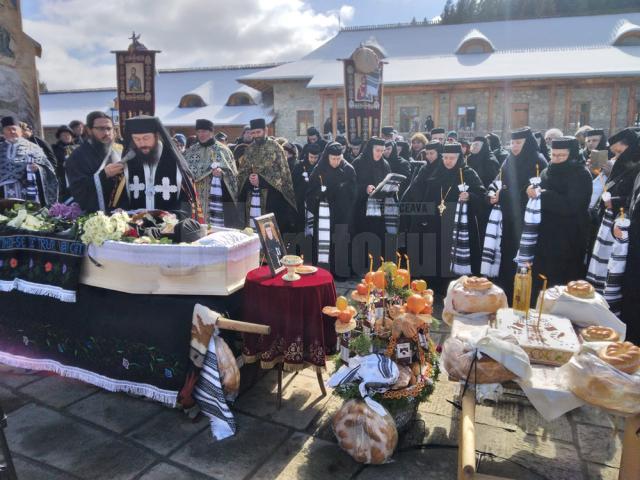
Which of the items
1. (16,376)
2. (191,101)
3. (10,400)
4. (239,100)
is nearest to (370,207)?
(16,376)

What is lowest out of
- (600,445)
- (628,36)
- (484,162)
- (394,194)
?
(600,445)

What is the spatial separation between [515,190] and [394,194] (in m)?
1.96

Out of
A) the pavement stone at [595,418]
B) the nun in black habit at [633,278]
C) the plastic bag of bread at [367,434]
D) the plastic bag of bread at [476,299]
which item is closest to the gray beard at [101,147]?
the plastic bag of bread at [367,434]

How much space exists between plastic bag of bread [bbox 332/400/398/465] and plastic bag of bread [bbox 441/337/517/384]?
571 millimetres

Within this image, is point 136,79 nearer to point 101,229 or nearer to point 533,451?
point 101,229

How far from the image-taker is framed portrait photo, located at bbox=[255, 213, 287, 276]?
3738 millimetres

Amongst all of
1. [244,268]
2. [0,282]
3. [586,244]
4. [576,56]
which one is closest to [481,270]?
[586,244]

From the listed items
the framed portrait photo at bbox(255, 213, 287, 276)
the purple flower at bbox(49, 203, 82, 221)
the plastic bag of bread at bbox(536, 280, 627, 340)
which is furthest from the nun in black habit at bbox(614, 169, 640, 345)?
the purple flower at bbox(49, 203, 82, 221)

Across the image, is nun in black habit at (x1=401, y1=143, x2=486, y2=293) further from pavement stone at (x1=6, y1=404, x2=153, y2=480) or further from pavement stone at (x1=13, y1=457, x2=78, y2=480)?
pavement stone at (x1=13, y1=457, x2=78, y2=480)

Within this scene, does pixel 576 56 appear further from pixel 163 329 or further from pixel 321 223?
pixel 163 329

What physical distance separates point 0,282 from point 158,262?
162 centimetres

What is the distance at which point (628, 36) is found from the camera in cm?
2389

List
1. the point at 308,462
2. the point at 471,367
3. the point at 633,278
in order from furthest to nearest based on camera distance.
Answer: the point at 633,278, the point at 308,462, the point at 471,367

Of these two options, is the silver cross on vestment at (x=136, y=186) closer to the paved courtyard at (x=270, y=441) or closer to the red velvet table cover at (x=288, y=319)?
the red velvet table cover at (x=288, y=319)
